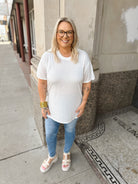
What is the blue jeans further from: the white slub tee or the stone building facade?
the stone building facade

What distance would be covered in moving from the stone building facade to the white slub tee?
29.0 inches

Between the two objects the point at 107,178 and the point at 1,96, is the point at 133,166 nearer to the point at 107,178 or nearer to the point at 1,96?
the point at 107,178

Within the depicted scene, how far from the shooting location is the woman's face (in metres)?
1.33

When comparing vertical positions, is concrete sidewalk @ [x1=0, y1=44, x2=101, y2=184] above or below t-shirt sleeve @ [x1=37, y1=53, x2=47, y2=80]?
below

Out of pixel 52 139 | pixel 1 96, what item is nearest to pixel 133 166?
pixel 52 139

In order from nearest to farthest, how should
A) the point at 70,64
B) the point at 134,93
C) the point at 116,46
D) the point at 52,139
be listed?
1. the point at 70,64
2. the point at 52,139
3. the point at 116,46
4. the point at 134,93

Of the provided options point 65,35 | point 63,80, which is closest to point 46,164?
point 63,80

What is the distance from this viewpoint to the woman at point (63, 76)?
1.36 m

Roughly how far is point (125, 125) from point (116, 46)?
1652 millimetres

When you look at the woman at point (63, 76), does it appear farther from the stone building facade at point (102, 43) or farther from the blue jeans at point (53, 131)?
the stone building facade at point (102, 43)

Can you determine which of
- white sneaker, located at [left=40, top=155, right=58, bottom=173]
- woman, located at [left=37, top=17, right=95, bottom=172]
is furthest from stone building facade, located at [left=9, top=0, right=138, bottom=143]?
woman, located at [left=37, top=17, right=95, bottom=172]

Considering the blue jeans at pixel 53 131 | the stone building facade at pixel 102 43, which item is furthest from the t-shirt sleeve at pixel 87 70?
the stone building facade at pixel 102 43

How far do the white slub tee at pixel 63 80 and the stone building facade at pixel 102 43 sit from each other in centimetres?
74

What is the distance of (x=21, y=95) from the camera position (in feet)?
14.5
